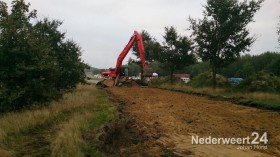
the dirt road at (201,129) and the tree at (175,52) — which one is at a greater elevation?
the tree at (175,52)

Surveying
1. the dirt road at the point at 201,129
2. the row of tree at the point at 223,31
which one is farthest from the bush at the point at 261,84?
the dirt road at the point at 201,129

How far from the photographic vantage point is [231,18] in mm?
24156

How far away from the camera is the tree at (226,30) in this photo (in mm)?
24156

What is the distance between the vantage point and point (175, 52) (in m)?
34.3

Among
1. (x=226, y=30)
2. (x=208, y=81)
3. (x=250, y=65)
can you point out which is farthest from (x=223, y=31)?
(x=250, y=65)

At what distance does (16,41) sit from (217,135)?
1003 cm

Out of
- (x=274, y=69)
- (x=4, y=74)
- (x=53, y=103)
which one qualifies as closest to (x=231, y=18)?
(x=53, y=103)

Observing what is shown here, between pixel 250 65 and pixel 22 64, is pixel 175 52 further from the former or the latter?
pixel 250 65

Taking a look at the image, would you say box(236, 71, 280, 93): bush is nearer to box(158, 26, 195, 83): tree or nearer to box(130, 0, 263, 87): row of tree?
box(130, 0, 263, 87): row of tree

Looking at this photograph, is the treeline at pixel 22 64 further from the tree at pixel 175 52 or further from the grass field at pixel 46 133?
the tree at pixel 175 52

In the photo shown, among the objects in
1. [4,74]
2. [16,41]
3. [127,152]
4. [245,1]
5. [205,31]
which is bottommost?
[127,152]

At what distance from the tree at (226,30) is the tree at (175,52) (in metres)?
8.66

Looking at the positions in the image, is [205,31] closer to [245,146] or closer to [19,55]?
[19,55]

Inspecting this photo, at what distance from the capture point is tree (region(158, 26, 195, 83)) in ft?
111
